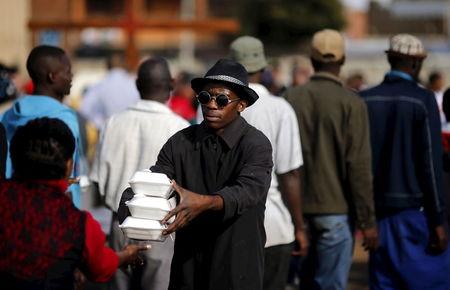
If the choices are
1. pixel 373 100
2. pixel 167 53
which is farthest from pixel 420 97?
pixel 167 53

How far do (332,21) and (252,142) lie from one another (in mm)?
51274

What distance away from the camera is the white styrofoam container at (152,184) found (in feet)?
15.0

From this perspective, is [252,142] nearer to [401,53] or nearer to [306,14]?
[401,53]

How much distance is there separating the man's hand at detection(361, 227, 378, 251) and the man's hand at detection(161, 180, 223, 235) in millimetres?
2725

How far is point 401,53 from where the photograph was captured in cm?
746

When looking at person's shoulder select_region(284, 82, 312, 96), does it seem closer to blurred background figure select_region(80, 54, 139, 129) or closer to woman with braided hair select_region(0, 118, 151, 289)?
woman with braided hair select_region(0, 118, 151, 289)

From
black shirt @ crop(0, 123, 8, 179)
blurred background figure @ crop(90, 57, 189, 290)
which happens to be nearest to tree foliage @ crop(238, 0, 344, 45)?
blurred background figure @ crop(90, 57, 189, 290)

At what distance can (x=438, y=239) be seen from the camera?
7.22 m

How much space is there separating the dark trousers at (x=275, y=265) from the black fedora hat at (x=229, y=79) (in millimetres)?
1754

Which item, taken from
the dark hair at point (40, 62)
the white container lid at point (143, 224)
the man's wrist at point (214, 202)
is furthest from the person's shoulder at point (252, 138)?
the dark hair at point (40, 62)

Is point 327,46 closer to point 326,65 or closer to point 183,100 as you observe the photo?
point 326,65

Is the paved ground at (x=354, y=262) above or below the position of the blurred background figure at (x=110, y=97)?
below

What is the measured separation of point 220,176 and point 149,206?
0.67 metres

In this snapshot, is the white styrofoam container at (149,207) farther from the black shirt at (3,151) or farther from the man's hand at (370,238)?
the man's hand at (370,238)
